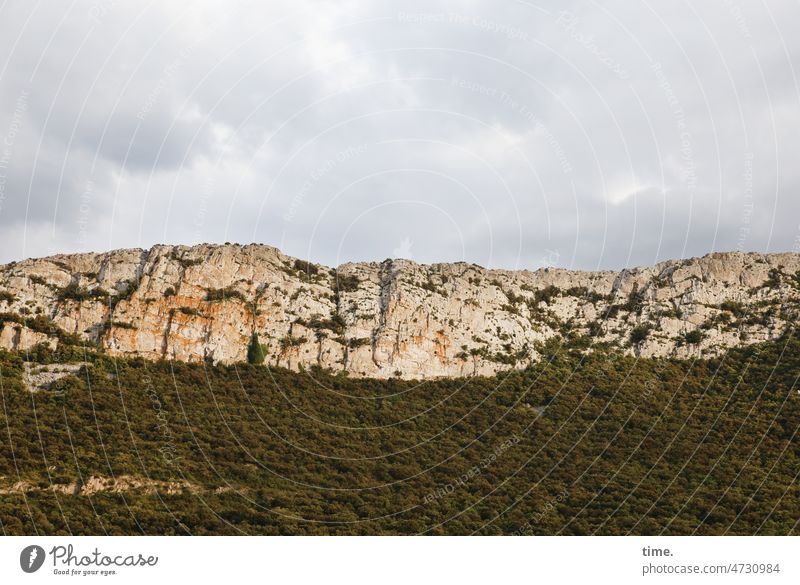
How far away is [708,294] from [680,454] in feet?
104

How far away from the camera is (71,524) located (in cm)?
2977

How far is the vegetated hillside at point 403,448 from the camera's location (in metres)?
33.1

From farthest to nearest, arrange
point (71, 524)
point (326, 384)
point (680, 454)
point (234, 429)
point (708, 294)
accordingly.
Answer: point (708, 294) → point (326, 384) → point (234, 429) → point (680, 454) → point (71, 524)

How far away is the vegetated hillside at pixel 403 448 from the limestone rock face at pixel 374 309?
274cm

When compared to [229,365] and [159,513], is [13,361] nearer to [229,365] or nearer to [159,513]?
[229,365]

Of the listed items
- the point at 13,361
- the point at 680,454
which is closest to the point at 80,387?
the point at 13,361

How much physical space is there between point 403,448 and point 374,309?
21766mm
